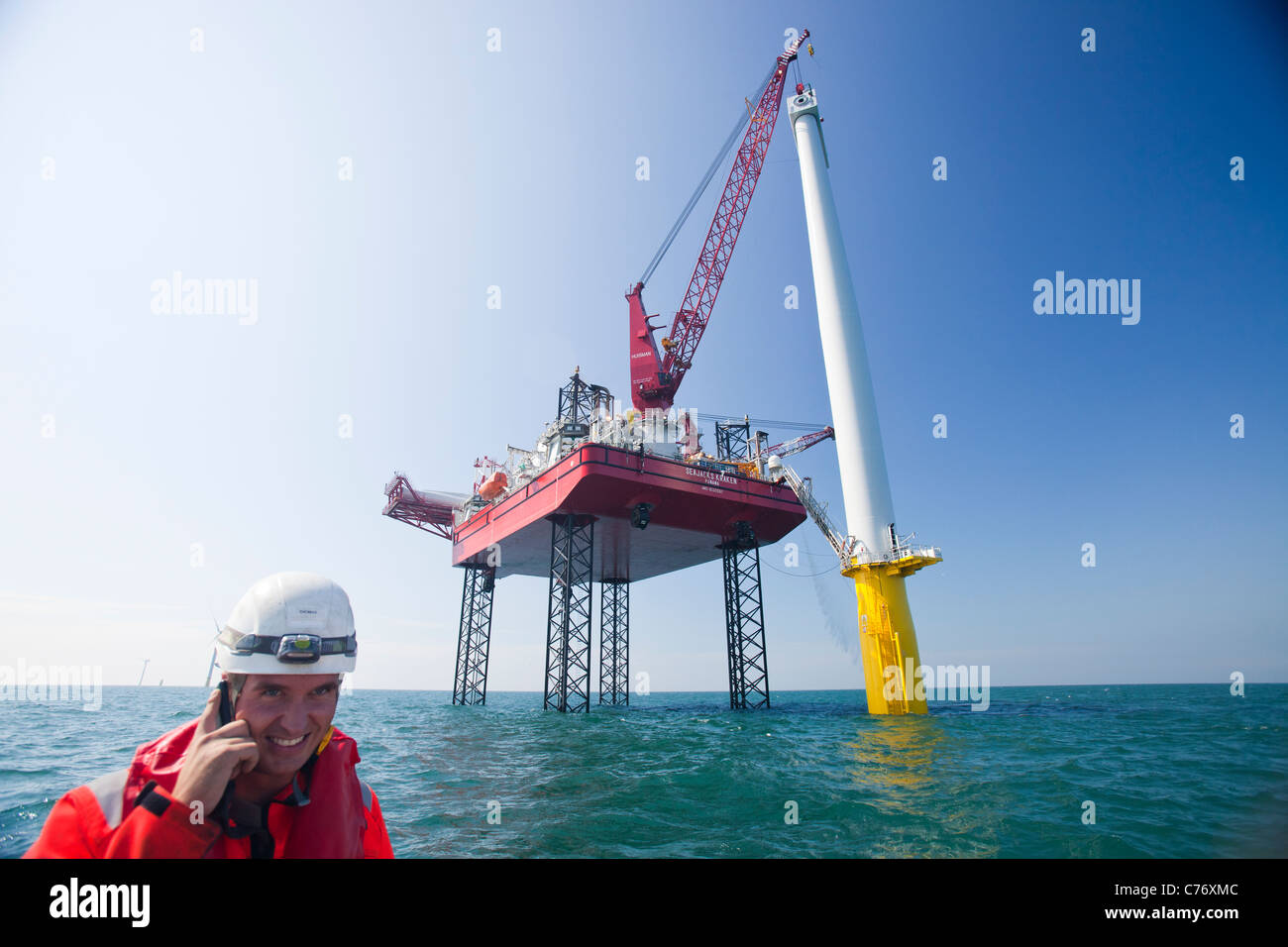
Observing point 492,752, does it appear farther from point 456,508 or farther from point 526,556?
point 456,508

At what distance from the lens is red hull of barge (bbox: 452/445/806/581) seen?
27.3 metres

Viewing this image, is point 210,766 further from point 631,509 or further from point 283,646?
point 631,509

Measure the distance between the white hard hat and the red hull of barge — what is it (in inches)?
929

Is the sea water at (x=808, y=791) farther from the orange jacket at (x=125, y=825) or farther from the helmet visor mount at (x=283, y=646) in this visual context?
the orange jacket at (x=125, y=825)

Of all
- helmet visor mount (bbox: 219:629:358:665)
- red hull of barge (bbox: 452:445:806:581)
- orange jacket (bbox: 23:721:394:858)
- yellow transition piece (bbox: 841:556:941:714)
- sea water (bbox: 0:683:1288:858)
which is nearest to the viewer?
orange jacket (bbox: 23:721:394:858)

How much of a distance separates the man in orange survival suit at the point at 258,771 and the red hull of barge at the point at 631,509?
77.6 ft

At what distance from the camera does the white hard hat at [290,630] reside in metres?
2.37

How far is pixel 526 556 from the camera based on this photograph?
38.4m

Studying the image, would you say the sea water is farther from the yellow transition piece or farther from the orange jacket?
the orange jacket

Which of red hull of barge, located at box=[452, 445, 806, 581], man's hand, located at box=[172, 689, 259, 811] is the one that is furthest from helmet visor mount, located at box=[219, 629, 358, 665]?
red hull of barge, located at box=[452, 445, 806, 581]

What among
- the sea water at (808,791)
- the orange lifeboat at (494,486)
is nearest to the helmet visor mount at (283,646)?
the sea water at (808,791)

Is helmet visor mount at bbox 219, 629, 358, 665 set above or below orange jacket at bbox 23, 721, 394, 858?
above
